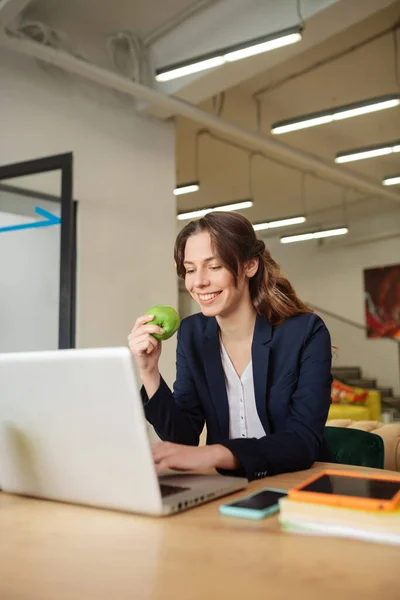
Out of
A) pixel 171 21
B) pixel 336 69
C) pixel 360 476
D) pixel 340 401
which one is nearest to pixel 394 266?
pixel 340 401

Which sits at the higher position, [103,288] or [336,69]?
[336,69]

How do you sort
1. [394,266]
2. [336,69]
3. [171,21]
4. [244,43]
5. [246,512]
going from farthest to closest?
[394,266], [336,69], [171,21], [244,43], [246,512]

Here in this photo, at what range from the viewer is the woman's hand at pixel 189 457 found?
3.80 ft

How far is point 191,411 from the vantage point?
185 cm

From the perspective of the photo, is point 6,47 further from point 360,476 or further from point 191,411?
point 360,476

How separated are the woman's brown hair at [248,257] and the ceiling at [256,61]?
2914 millimetres

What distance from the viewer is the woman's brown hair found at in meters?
1.76

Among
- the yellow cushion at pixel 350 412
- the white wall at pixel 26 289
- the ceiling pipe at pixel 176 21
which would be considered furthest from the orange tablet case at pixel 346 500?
the yellow cushion at pixel 350 412

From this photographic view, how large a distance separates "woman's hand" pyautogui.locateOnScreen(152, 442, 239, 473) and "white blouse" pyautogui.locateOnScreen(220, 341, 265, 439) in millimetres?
471

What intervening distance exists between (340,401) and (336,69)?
188 inches

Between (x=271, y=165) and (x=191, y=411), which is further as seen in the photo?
(x=271, y=165)

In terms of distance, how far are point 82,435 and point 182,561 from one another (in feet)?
1.05

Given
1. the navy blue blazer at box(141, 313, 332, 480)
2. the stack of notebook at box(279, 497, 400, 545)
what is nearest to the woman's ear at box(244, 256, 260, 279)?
the navy blue blazer at box(141, 313, 332, 480)

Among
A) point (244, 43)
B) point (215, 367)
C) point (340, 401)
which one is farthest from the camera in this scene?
point (340, 401)
